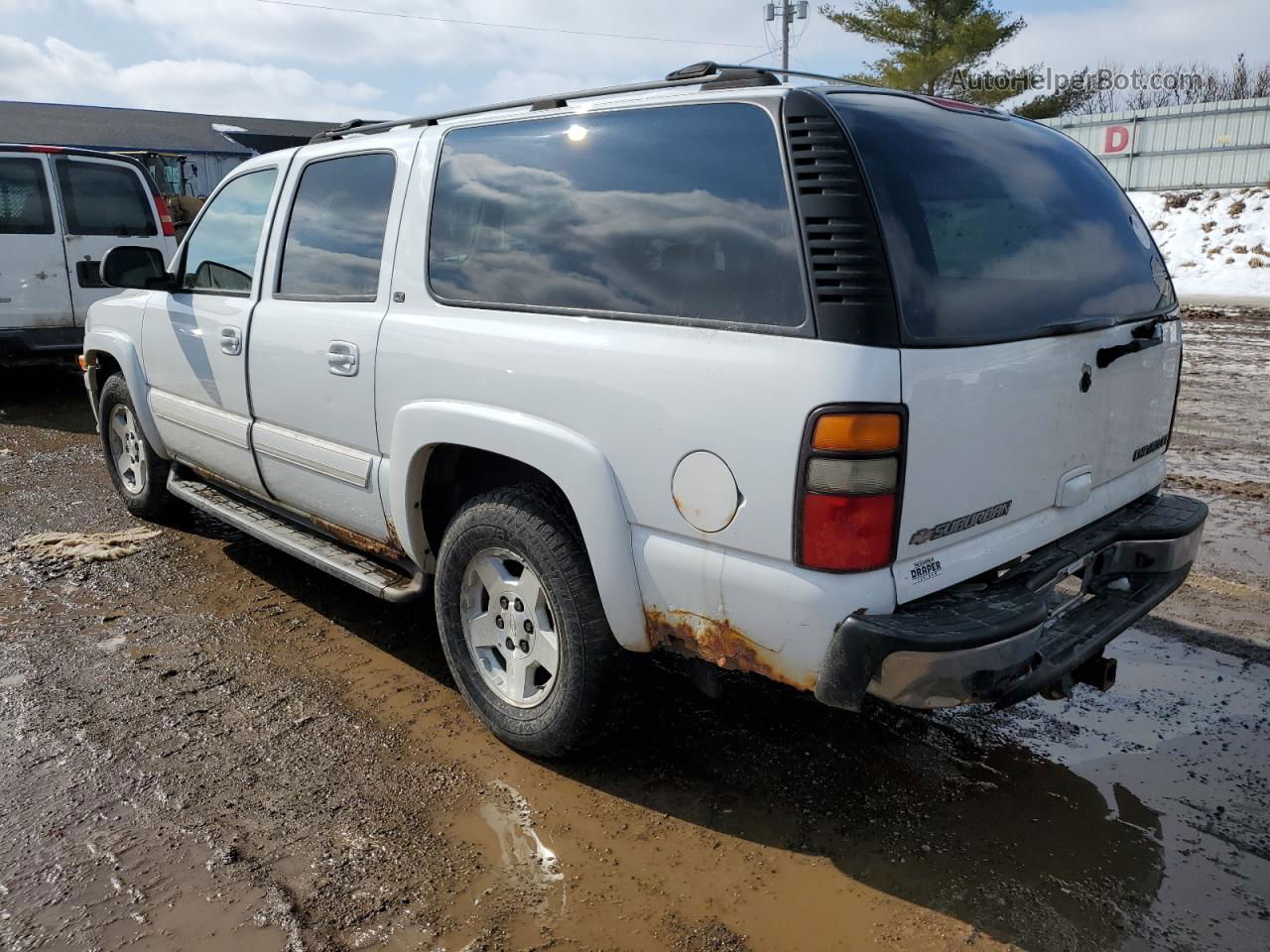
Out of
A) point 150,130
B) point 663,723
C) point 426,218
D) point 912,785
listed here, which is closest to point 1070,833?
point 912,785

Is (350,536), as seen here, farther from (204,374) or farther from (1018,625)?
(1018,625)

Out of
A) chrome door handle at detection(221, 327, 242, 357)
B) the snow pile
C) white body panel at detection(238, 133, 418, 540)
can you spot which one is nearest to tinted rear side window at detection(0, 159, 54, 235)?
chrome door handle at detection(221, 327, 242, 357)

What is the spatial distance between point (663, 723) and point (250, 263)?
105 inches

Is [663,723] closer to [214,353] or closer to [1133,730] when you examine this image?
[1133,730]

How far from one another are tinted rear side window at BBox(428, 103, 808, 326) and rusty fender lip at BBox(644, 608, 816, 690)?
79 cm

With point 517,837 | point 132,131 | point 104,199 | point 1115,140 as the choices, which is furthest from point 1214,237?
point 132,131

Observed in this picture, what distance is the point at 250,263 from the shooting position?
4207 mm

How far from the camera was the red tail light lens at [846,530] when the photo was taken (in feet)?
7.38

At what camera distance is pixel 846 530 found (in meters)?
2.26

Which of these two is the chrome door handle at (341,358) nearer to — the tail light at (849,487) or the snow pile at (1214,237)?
the tail light at (849,487)

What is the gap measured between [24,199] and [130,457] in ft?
14.7

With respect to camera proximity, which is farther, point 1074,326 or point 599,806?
point 599,806

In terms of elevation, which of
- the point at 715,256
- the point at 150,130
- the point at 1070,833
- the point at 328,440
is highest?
the point at 150,130

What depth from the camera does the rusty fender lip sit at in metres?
2.44
